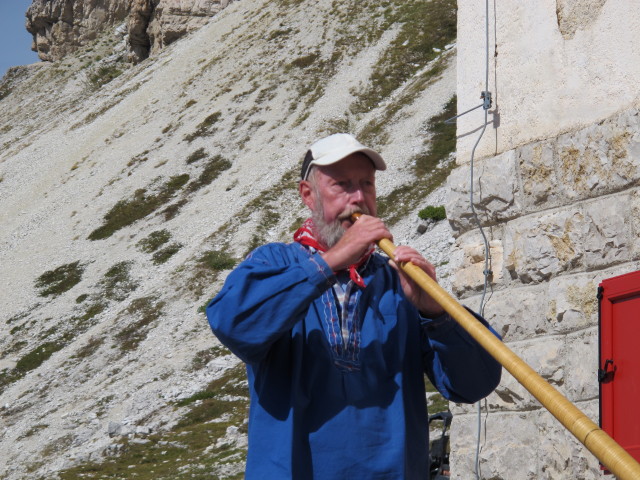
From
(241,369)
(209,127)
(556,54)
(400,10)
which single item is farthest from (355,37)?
(556,54)

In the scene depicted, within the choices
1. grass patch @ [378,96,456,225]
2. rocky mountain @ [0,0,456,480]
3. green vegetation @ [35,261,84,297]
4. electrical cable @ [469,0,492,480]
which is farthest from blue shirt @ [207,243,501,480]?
green vegetation @ [35,261,84,297]

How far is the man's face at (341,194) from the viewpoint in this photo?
316 cm

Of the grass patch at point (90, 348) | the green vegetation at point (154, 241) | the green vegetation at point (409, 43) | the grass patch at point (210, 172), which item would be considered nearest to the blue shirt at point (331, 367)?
the grass patch at point (90, 348)

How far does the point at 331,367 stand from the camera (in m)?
3.04

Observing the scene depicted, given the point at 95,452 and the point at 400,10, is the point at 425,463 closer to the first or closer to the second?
the point at 95,452

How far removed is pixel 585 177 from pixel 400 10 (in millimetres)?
49283

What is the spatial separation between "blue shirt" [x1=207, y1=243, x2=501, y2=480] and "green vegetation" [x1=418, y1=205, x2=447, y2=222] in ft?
72.7

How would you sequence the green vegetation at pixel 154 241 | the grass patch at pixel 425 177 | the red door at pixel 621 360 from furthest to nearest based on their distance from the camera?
the green vegetation at pixel 154 241 < the grass patch at pixel 425 177 < the red door at pixel 621 360

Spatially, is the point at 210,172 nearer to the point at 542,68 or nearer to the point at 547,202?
the point at 542,68

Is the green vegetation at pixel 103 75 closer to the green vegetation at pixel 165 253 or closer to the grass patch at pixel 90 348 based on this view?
the green vegetation at pixel 165 253

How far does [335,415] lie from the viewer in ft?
9.71

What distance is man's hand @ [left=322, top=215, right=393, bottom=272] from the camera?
9.45 feet

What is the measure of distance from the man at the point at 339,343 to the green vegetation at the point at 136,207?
36.1 m

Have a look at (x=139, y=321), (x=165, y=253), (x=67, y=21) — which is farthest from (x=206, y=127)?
(x=67, y=21)
